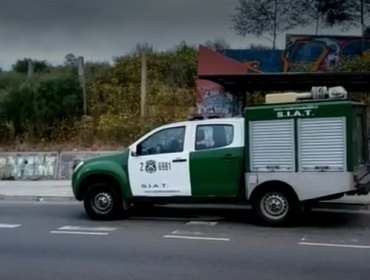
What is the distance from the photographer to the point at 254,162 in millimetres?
12023

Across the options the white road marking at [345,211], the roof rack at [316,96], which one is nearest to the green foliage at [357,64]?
the white road marking at [345,211]

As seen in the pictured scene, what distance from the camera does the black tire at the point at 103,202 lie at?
1300 centimetres

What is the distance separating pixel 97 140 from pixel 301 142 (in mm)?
12629

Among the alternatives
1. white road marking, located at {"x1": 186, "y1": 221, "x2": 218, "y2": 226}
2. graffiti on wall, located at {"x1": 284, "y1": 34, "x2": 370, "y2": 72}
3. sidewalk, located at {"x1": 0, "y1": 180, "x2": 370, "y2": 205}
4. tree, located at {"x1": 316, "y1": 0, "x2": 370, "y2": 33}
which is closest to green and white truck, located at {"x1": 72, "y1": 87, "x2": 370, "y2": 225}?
white road marking, located at {"x1": 186, "y1": 221, "x2": 218, "y2": 226}

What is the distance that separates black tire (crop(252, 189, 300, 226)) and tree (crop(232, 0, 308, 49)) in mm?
19041

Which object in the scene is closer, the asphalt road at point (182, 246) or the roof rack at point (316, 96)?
the asphalt road at point (182, 246)

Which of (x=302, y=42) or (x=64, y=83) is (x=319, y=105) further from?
(x=302, y=42)

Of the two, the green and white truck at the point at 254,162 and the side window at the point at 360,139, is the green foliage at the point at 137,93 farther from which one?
the side window at the point at 360,139

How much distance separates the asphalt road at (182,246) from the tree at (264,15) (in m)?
17.4

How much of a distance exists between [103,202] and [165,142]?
1651 mm

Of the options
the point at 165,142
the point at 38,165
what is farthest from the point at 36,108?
the point at 165,142

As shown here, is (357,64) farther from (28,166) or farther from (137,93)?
(28,166)

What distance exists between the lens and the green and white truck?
11531 mm

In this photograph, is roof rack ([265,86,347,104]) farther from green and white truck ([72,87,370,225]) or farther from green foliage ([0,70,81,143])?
green foliage ([0,70,81,143])
